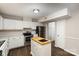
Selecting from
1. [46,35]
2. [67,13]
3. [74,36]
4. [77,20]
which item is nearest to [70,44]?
[74,36]

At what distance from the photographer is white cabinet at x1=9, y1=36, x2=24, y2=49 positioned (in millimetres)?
2926

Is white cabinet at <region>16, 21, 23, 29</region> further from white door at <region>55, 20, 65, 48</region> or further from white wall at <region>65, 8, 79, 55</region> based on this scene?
white wall at <region>65, 8, 79, 55</region>

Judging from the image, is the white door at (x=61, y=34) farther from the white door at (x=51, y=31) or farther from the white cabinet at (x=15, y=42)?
the white cabinet at (x=15, y=42)

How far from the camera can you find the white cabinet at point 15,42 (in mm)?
2926

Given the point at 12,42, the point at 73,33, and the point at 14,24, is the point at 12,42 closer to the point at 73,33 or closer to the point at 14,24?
the point at 14,24

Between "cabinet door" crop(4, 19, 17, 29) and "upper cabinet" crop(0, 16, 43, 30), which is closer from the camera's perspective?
"upper cabinet" crop(0, 16, 43, 30)

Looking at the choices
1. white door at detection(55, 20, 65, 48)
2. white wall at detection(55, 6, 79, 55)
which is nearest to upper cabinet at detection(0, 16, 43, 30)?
white door at detection(55, 20, 65, 48)

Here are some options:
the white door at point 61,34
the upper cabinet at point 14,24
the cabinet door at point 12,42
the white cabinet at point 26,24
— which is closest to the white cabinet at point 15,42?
the cabinet door at point 12,42

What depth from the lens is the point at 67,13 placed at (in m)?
2.23

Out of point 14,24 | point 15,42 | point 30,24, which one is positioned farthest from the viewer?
point 30,24

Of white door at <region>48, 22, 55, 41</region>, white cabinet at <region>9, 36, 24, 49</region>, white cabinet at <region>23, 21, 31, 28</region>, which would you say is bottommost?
white cabinet at <region>9, 36, 24, 49</region>

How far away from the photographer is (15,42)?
307 cm

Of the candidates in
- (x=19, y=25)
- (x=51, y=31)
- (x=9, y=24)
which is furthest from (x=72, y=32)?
(x=9, y=24)

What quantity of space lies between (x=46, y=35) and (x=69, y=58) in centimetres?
398
